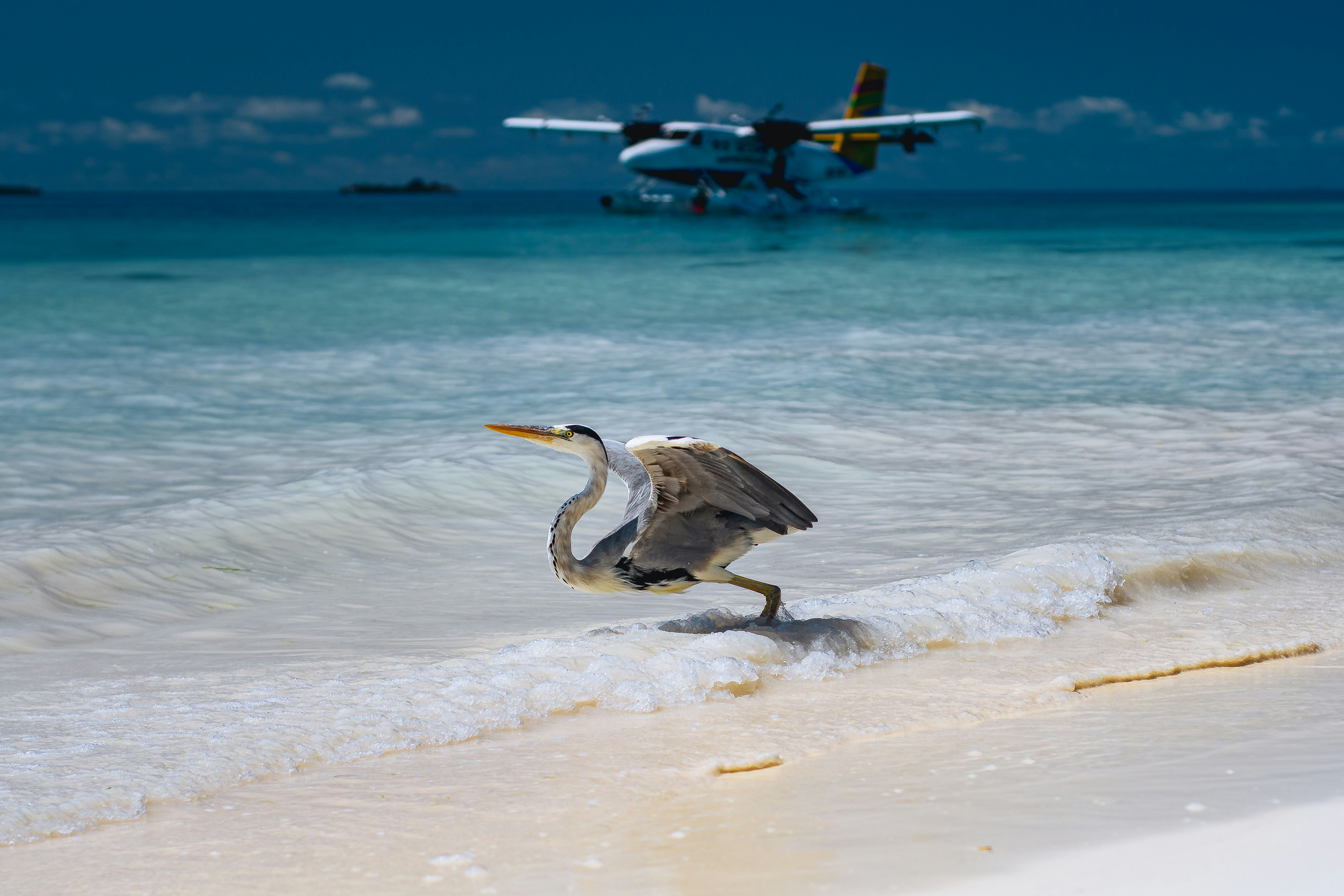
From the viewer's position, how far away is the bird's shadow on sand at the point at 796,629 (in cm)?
390

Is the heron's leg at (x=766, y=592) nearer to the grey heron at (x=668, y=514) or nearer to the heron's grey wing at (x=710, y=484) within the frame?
the grey heron at (x=668, y=514)

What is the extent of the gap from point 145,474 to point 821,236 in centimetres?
4306

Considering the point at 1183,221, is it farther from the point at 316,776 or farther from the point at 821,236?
the point at 316,776

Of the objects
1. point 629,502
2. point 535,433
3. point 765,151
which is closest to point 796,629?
point 629,502

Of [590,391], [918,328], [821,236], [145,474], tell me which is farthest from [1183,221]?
[145,474]

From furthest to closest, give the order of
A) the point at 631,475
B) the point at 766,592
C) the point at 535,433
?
the point at 766,592 → the point at 631,475 → the point at 535,433

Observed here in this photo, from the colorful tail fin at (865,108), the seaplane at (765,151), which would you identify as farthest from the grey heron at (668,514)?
the colorful tail fin at (865,108)

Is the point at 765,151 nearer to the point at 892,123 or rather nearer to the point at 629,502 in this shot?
the point at 892,123

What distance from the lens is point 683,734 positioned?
3311 mm

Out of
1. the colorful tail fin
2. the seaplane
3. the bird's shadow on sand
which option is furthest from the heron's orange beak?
the colorful tail fin

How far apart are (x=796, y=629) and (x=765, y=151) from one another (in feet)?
195

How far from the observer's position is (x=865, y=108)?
6956cm

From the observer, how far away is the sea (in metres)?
3.66

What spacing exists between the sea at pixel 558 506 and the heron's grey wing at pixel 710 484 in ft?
1.57
